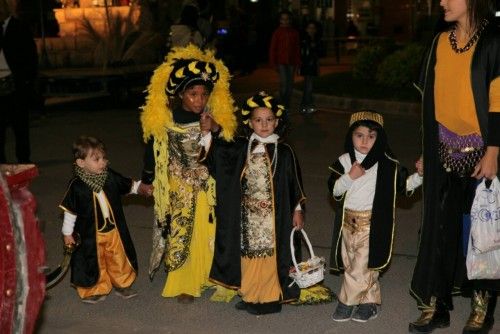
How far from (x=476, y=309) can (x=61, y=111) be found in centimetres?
1238

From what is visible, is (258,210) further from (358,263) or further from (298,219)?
(358,263)

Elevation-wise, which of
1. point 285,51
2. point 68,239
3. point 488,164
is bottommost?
point 68,239

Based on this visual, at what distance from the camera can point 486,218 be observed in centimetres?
535

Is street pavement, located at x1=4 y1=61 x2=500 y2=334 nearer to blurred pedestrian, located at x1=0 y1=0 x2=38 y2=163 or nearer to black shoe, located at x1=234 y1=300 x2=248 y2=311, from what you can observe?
black shoe, located at x1=234 y1=300 x2=248 y2=311

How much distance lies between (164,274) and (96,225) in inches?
35.7

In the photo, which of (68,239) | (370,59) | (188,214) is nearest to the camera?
(68,239)

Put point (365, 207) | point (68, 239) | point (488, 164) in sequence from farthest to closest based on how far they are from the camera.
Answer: point (68, 239) → point (365, 207) → point (488, 164)

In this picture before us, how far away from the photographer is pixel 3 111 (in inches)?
418

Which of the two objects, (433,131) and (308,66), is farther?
(308,66)

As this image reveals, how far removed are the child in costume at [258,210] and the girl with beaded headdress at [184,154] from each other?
19 centimetres

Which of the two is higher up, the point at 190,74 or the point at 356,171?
the point at 190,74

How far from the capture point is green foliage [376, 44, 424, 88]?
59.0 feet

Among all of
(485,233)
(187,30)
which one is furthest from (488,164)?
(187,30)

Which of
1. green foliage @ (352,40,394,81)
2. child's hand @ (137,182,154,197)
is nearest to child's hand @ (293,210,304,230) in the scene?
child's hand @ (137,182,154,197)
